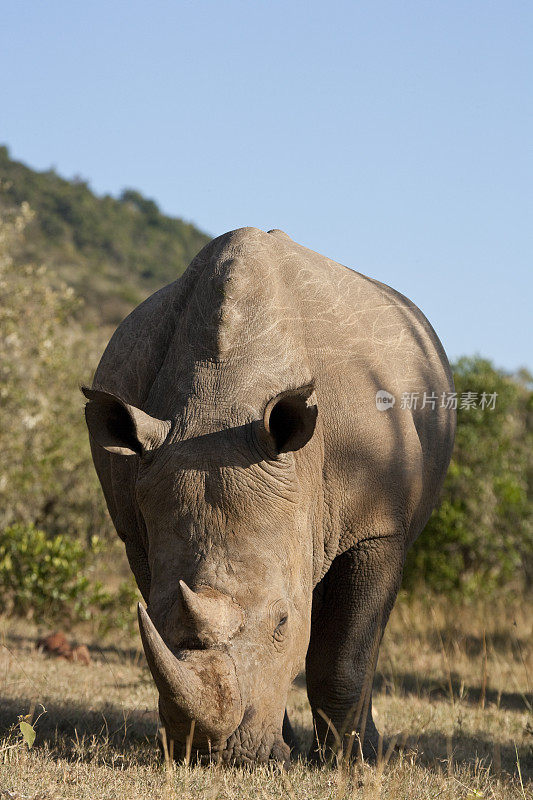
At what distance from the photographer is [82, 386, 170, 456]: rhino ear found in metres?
4.11

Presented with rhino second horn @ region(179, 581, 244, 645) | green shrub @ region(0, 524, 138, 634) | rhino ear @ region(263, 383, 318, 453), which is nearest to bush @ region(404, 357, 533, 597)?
green shrub @ region(0, 524, 138, 634)

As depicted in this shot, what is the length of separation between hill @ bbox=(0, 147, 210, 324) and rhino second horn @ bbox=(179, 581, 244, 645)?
3430 cm

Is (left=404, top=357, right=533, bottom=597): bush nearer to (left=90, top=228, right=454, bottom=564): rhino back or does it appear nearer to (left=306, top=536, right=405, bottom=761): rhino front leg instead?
(left=90, top=228, right=454, bottom=564): rhino back

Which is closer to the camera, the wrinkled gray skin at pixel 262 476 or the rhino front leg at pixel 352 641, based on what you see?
the wrinkled gray skin at pixel 262 476

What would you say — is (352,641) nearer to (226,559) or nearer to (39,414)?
(226,559)

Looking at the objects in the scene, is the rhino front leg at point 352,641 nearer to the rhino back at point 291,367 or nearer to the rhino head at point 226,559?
the rhino back at point 291,367

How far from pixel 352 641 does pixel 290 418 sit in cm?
147

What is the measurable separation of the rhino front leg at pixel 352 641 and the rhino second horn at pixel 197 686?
1.38 m

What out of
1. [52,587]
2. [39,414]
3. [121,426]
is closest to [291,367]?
[121,426]

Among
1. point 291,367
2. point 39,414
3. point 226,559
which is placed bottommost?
point 226,559

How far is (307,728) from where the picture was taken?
20.2 ft

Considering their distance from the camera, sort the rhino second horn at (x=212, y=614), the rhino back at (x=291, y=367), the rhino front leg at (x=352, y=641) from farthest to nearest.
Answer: the rhino front leg at (x=352, y=641) < the rhino back at (x=291, y=367) < the rhino second horn at (x=212, y=614)

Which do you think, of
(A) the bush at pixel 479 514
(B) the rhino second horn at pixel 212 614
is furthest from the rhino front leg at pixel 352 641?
(A) the bush at pixel 479 514

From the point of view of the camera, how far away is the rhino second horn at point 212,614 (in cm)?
349
